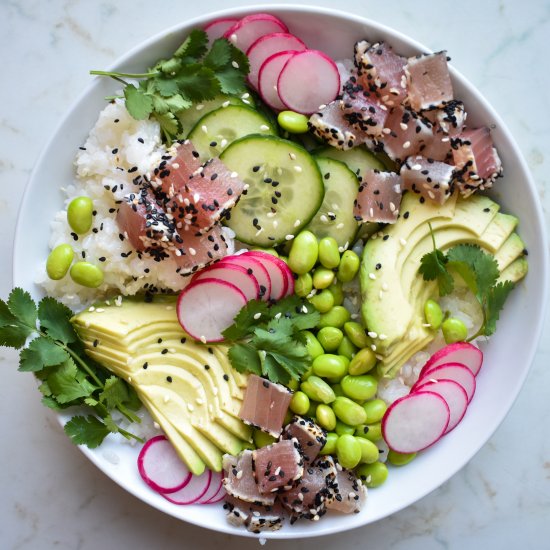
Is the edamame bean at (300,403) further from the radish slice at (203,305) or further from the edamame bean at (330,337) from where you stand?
the radish slice at (203,305)

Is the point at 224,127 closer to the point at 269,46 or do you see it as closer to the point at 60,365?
the point at 269,46

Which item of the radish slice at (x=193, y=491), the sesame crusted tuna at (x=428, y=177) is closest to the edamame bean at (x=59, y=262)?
the radish slice at (x=193, y=491)

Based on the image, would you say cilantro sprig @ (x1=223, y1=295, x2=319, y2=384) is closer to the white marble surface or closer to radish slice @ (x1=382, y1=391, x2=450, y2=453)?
radish slice @ (x1=382, y1=391, x2=450, y2=453)

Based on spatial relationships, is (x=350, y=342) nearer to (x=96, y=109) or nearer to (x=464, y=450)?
(x=464, y=450)

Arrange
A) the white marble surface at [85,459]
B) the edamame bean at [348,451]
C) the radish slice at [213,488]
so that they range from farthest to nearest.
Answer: the white marble surface at [85,459]
the radish slice at [213,488]
the edamame bean at [348,451]

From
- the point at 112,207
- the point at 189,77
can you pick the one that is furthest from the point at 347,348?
the point at 189,77

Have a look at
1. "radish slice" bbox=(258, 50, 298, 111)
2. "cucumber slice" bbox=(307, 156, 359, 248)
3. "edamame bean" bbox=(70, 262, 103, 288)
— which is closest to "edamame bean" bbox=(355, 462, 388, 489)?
"cucumber slice" bbox=(307, 156, 359, 248)
